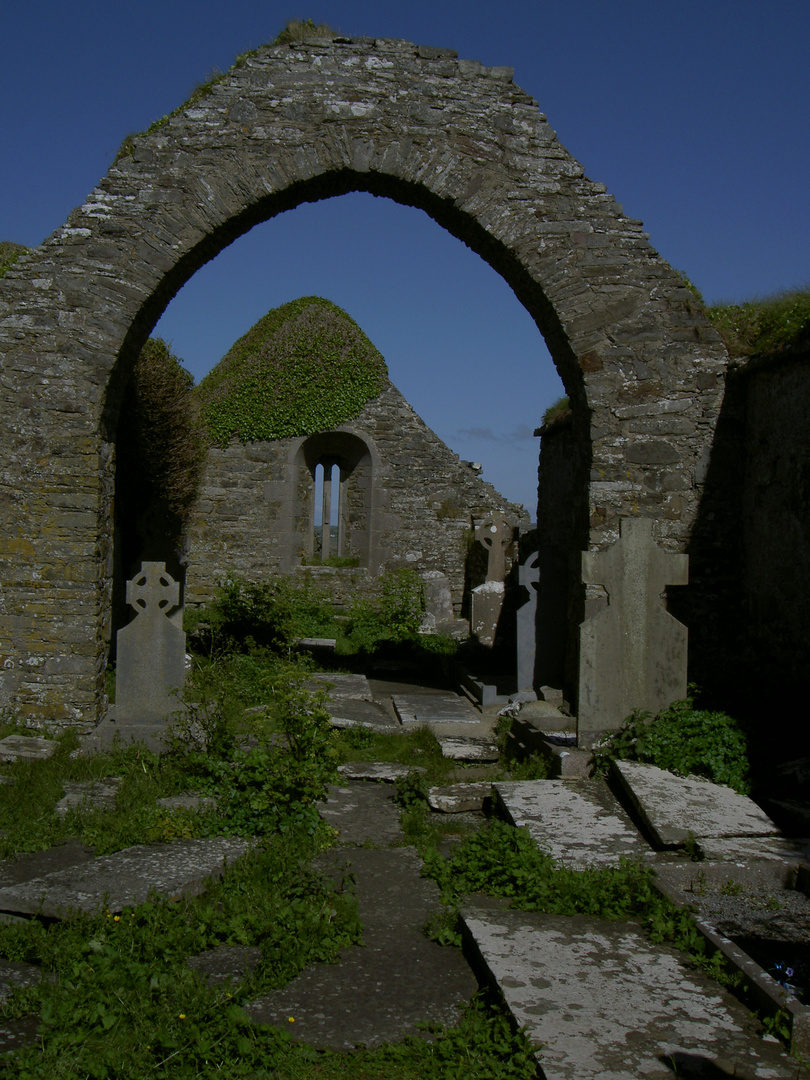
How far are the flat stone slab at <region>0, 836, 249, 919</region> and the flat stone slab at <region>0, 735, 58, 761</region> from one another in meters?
2.17

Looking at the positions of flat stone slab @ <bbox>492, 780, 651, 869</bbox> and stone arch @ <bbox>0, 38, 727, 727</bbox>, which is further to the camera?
stone arch @ <bbox>0, 38, 727, 727</bbox>

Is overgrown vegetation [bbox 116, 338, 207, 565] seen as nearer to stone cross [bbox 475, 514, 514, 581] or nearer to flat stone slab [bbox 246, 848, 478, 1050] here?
stone cross [bbox 475, 514, 514, 581]

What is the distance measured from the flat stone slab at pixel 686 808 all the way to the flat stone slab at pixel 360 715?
2.58 m

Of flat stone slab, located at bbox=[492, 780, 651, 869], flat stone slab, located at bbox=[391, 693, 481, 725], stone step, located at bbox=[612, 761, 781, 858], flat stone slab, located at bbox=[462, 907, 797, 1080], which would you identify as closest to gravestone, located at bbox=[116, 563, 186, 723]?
flat stone slab, located at bbox=[391, 693, 481, 725]

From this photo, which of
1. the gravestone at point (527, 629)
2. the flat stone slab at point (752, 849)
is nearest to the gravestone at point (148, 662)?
the gravestone at point (527, 629)

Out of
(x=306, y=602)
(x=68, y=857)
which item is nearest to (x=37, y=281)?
(x=68, y=857)

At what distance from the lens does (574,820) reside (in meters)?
4.59

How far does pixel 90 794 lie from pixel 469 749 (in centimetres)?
286

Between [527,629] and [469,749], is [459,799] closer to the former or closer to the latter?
[469,749]

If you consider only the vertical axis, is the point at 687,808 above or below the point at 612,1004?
above

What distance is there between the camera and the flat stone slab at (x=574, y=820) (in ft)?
13.8

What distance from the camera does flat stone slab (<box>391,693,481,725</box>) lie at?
24.3 feet

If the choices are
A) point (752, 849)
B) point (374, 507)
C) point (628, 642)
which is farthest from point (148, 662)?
point (374, 507)

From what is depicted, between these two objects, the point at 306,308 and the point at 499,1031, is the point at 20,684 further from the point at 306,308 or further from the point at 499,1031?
the point at 306,308
